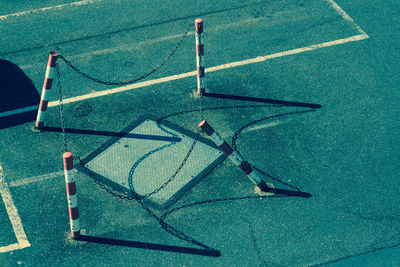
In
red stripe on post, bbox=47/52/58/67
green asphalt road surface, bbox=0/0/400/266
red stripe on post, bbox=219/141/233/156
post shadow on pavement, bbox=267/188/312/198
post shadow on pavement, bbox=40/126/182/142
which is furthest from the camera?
post shadow on pavement, bbox=40/126/182/142

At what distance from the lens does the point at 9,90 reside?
34.1 ft

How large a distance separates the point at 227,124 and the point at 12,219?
3565 mm

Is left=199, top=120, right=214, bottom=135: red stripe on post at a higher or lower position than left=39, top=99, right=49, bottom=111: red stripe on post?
higher

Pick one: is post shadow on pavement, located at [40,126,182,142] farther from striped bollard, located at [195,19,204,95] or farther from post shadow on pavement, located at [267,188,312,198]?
post shadow on pavement, located at [267,188,312,198]


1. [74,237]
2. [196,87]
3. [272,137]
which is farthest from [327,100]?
[74,237]

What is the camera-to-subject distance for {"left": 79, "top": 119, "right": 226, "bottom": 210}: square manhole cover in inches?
343

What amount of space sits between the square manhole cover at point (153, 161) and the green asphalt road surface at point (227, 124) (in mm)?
149

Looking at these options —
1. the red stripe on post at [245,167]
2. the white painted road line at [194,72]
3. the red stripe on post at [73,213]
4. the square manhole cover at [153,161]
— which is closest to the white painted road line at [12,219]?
the red stripe on post at [73,213]

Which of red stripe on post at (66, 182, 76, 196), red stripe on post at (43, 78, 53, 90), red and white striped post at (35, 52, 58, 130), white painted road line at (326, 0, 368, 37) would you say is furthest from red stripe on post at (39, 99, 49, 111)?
white painted road line at (326, 0, 368, 37)

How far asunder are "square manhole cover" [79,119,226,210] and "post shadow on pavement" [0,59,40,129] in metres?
1.58

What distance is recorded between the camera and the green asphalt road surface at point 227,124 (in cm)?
800

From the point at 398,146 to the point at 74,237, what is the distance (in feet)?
16.3

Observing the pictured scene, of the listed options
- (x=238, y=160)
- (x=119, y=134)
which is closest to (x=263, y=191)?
(x=238, y=160)

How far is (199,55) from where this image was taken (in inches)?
374
